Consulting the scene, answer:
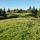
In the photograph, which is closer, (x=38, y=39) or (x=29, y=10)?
(x=38, y=39)

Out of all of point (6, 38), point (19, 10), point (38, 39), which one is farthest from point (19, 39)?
point (19, 10)

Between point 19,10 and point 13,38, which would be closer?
point 13,38

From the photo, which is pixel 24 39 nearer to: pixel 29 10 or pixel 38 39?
pixel 38 39

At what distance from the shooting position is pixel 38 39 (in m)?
15.7

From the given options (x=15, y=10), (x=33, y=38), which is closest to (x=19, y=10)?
(x=15, y=10)

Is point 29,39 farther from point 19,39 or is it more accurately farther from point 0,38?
point 0,38

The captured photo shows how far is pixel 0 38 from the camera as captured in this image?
49.5 feet

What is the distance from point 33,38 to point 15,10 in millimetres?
75943

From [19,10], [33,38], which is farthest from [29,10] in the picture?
[33,38]

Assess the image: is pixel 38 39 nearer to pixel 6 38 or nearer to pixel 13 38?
pixel 13 38

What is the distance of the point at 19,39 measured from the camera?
1501 centimetres

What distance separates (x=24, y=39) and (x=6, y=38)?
285cm

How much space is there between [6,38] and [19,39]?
2.10 m

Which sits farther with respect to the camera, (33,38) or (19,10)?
(19,10)
